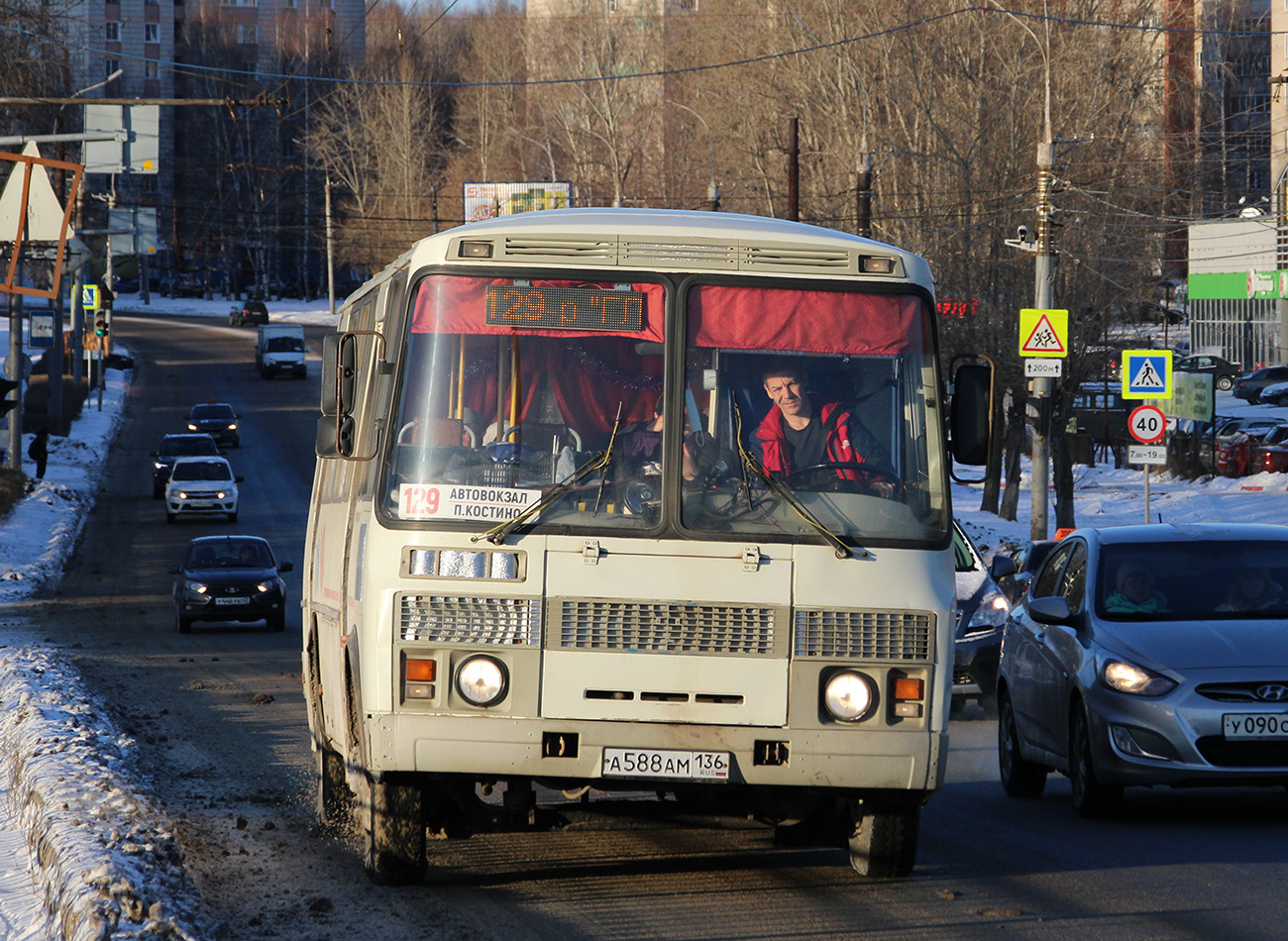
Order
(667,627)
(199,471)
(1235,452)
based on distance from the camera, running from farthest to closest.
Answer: (1235,452) < (199,471) < (667,627)

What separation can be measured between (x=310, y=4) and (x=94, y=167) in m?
84.3

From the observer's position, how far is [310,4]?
4486 inches

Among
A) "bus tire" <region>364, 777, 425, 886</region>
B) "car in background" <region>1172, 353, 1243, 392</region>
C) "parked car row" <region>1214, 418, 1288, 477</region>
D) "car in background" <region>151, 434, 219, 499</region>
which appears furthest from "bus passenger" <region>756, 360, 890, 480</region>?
"car in background" <region>1172, 353, 1243, 392</region>

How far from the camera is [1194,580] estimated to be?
9.80 metres

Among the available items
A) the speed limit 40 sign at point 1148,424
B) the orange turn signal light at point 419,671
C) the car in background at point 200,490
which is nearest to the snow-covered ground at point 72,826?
the orange turn signal light at point 419,671

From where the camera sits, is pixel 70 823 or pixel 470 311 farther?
Result: pixel 70 823

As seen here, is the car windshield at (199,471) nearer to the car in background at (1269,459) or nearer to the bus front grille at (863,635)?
the car in background at (1269,459)

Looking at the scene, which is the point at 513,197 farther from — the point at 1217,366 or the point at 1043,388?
the point at 1043,388

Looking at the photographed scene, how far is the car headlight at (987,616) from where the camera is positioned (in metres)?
15.4

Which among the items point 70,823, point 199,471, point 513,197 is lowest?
point 199,471

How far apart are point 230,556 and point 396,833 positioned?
1863 cm

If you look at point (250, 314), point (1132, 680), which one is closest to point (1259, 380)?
point (250, 314)

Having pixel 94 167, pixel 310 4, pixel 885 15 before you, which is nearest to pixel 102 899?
pixel 94 167

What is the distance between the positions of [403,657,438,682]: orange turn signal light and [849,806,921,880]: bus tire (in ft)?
6.36
